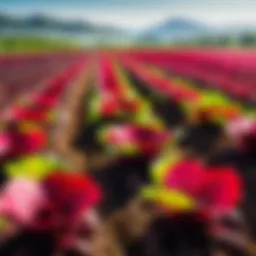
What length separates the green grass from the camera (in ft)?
3.07

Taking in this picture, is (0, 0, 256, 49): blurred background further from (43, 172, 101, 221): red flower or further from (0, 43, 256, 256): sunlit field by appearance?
(43, 172, 101, 221): red flower

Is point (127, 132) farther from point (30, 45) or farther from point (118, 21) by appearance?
point (30, 45)

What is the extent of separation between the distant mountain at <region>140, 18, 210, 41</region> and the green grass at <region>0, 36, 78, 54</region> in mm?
136

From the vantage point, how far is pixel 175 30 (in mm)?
840

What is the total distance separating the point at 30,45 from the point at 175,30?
0.95 ft

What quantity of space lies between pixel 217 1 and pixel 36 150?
517 mm

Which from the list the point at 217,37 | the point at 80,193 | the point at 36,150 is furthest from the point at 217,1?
the point at 80,193

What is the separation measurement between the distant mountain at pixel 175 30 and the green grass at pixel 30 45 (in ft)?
0.45

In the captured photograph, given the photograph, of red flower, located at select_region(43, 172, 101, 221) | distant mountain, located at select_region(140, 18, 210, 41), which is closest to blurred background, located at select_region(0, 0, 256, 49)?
distant mountain, located at select_region(140, 18, 210, 41)

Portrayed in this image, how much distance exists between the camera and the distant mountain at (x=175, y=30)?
0.85m

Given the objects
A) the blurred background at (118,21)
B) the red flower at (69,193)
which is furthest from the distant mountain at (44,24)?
the red flower at (69,193)

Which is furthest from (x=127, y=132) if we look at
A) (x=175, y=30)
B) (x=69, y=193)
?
(x=175, y=30)

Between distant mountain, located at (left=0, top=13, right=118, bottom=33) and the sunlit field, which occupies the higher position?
distant mountain, located at (left=0, top=13, right=118, bottom=33)

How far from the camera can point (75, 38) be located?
90 cm
